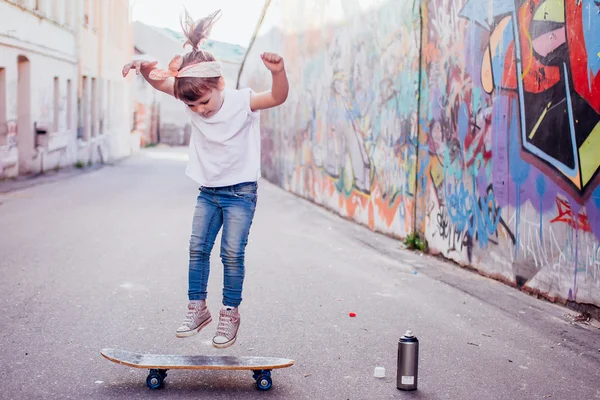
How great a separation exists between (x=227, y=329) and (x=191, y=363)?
477 mm

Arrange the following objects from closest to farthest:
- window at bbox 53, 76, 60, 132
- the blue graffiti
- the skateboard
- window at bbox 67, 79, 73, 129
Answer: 1. the skateboard
2. the blue graffiti
3. window at bbox 53, 76, 60, 132
4. window at bbox 67, 79, 73, 129

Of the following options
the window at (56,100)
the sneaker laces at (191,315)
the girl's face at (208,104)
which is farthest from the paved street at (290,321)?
the window at (56,100)

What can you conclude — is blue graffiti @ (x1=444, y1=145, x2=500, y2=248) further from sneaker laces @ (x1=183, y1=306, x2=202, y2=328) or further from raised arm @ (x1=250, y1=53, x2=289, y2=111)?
sneaker laces @ (x1=183, y1=306, x2=202, y2=328)

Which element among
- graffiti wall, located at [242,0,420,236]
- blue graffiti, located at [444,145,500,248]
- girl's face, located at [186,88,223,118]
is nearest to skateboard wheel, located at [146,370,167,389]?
girl's face, located at [186,88,223,118]

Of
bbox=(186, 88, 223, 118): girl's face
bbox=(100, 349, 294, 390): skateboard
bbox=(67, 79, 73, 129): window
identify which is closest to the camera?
bbox=(100, 349, 294, 390): skateboard

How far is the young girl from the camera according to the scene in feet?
16.2

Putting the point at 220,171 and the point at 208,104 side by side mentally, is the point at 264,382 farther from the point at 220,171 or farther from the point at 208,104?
the point at 208,104

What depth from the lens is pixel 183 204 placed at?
605 inches

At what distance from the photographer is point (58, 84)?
2498 centimetres

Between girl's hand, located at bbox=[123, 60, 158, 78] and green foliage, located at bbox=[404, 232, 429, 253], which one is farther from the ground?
girl's hand, located at bbox=[123, 60, 158, 78]

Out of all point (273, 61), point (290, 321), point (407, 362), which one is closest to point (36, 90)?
point (290, 321)

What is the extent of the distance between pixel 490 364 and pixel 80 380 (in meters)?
2.46

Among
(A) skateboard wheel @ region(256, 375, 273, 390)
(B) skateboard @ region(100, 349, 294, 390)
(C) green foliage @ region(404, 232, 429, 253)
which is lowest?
(C) green foliage @ region(404, 232, 429, 253)

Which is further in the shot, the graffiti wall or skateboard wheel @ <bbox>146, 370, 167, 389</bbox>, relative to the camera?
the graffiti wall
